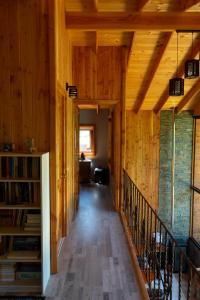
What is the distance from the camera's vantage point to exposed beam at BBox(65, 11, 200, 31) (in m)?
4.17

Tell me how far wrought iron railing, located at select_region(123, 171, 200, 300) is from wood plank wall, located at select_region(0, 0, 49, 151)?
5.09 feet

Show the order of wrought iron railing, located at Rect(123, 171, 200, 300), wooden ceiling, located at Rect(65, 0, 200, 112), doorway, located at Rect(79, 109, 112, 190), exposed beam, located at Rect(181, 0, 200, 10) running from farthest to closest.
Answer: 1. doorway, located at Rect(79, 109, 112, 190)
2. wooden ceiling, located at Rect(65, 0, 200, 112)
3. exposed beam, located at Rect(181, 0, 200, 10)
4. wrought iron railing, located at Rect(123, 171, 200, 300)

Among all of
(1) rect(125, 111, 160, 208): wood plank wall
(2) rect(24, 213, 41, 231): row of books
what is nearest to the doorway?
(1) rect(125, 111, 160, 208): wood plank wall

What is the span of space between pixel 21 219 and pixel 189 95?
551cm

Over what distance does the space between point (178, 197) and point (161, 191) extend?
574mm

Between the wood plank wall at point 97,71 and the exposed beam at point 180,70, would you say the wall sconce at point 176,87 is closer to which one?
the exposed beam at point 180,70

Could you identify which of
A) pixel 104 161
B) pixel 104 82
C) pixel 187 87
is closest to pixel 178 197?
pixel 104 161

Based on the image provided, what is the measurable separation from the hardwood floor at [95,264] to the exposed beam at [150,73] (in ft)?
10.1

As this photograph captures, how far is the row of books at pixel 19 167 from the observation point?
9.48 ft

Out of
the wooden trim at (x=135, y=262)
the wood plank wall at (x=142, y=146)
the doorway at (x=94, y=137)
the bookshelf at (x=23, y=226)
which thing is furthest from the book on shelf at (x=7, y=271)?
the doorway at (x=94, y=137)

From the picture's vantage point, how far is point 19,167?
2.90 meters

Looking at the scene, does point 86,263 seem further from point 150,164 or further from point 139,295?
point 150,164

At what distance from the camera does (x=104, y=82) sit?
17.6ft

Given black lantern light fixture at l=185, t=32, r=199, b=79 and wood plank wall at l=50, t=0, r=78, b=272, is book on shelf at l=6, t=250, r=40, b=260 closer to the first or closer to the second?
wood plank wall at l=50, t=0, r=78, b=272
